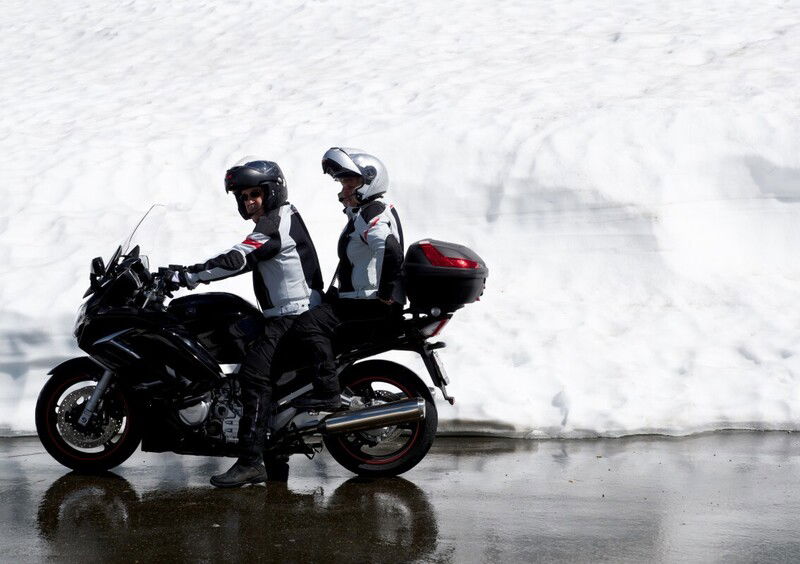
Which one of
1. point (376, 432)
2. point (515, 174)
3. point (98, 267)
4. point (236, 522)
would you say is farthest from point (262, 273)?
point (515, 174)

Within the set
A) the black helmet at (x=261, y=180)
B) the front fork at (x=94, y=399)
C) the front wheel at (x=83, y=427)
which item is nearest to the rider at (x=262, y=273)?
the black helmet at (x=261, y=180)

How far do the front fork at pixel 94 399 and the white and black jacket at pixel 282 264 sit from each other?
3.51 ft

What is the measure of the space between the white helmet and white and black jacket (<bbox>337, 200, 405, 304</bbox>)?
8 centimetres

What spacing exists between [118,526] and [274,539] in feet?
2.85

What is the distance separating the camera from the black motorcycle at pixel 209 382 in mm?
6207

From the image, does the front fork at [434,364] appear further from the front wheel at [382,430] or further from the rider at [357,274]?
the rider at [357,274]

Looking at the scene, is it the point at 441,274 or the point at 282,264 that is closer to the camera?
the point at 441,274

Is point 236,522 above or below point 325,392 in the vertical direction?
above

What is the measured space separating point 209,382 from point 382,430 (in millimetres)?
1106

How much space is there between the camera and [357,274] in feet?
20.7

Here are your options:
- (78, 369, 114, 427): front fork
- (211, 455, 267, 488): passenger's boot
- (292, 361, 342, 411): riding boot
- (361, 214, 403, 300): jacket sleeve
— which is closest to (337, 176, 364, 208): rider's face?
(361, 214, 403, 300): jacket sleeve

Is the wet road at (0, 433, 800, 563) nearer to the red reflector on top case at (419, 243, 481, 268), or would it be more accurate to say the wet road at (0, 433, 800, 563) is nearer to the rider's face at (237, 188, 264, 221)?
the red reflector on top case at (419, 243, 481, 268)

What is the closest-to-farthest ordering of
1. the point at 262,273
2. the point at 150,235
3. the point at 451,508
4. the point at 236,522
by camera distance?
the point at 236,522 → the point at 451,508 → the point at 262,273 → the point at 150,235

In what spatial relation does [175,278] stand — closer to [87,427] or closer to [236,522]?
[87,427]
